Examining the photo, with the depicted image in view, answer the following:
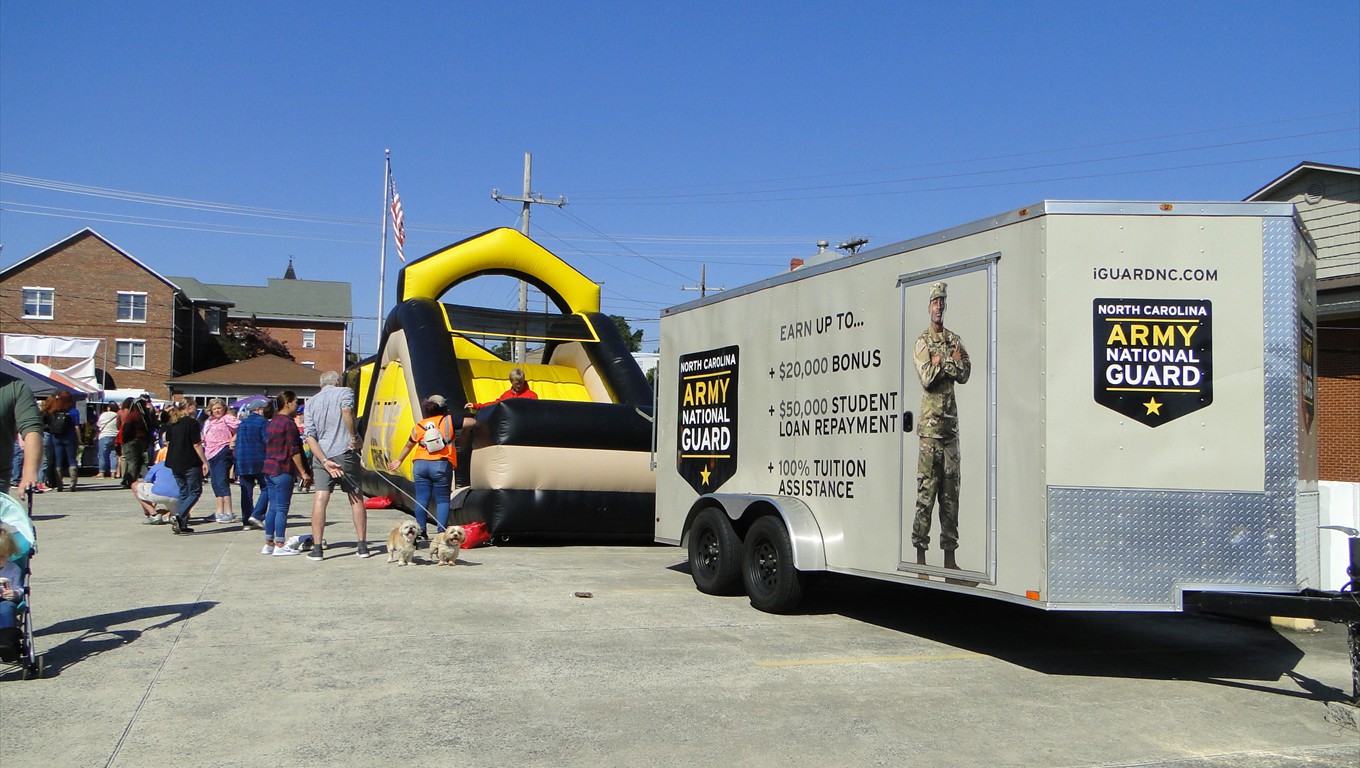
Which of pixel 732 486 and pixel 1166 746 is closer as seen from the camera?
pixel 1166 746

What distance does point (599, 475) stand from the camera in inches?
473

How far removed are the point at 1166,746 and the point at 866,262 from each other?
3.80m

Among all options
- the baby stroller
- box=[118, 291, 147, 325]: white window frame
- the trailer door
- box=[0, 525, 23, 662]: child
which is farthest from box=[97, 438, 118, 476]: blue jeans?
box=[118, 291, 147, 325]: white window frame

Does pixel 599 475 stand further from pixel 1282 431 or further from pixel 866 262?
pixel 1282 431

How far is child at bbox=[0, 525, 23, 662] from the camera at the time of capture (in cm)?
531

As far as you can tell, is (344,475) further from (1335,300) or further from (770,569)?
(1335,300)

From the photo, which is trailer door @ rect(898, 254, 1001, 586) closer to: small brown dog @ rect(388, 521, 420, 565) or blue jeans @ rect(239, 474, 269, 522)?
small brown dog @ rect(388, 521, 420, 565)

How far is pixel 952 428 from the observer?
6.54m

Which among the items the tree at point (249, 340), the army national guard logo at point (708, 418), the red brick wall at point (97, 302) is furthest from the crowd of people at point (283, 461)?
the tree at point (249, 340)

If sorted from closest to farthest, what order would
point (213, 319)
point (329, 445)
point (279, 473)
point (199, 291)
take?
point (329, 445) → point (279, 473) → point (213, 319) → point (199, 291)

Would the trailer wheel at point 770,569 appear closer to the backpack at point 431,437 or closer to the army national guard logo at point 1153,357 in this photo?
the army national guard logo at point 1153,357

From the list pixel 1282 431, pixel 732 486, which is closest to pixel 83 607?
pixel 732 486

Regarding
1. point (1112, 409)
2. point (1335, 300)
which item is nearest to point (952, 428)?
point (1112, 409)

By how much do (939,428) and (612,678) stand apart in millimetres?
2596
